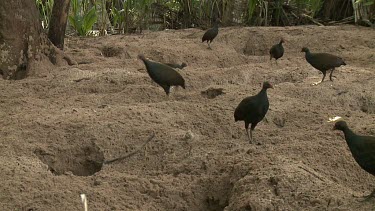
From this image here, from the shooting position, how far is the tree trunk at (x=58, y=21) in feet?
25.0

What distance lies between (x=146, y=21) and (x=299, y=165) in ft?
22.9

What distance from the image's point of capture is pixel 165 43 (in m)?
8.39

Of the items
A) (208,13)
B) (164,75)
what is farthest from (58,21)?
(208,13)

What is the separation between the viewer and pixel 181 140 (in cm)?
477

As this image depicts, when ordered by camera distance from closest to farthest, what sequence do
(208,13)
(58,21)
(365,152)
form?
(365,152) < (58,21) < (208,13)

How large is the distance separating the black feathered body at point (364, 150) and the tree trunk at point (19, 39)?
3905 millimetres

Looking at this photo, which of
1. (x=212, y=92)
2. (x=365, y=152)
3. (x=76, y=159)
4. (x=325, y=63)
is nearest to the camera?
(x=365, y=152)

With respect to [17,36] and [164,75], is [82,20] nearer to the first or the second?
[17,36]

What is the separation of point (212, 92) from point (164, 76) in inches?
20.1

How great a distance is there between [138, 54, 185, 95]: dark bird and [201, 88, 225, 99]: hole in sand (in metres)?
0.23

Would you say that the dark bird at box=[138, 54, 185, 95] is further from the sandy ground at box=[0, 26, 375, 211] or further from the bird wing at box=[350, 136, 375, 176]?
the bird wing at box=[350, 136, 375, 176]

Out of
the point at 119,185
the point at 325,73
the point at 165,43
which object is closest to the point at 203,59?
the point at 165,43

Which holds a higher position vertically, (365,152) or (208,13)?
(208,13)

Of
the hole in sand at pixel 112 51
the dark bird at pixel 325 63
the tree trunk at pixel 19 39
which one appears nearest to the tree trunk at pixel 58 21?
the hole in sand at pixel 112 51
